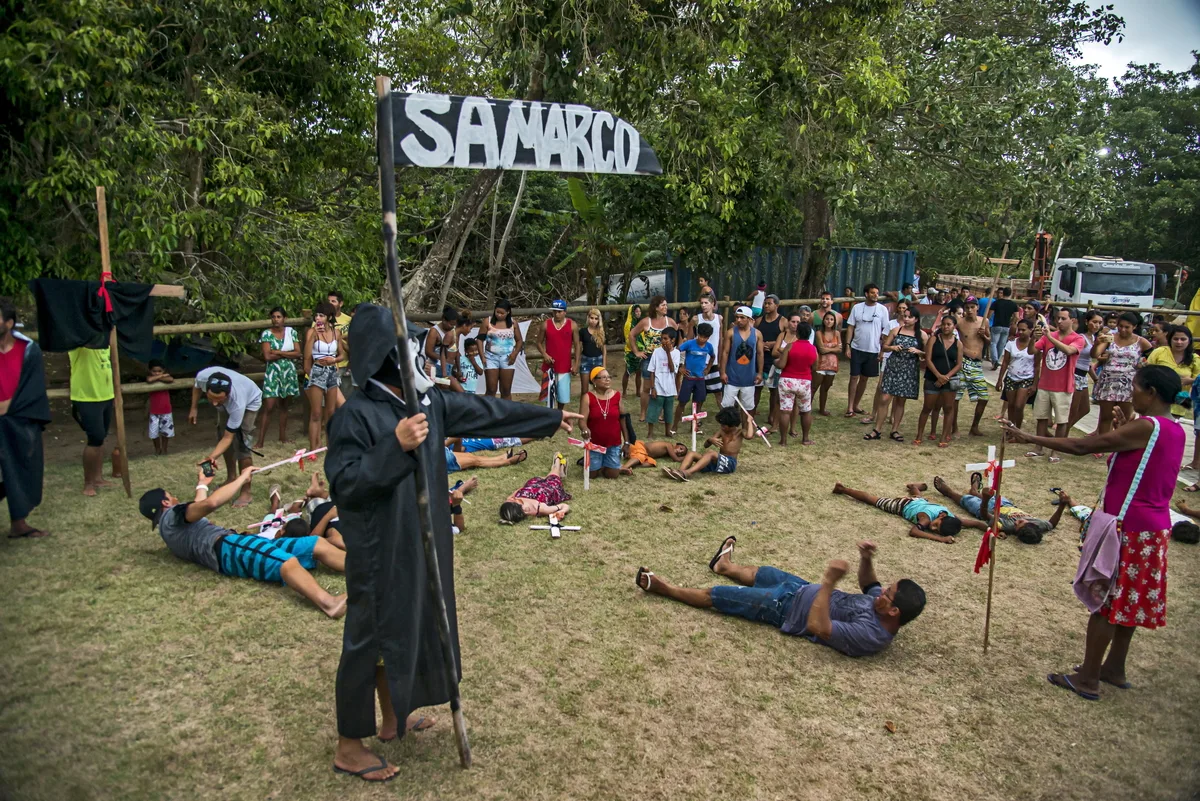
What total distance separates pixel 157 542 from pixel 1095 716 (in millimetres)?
6812

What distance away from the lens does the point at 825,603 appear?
5.62 meters

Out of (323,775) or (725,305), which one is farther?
(725,305)

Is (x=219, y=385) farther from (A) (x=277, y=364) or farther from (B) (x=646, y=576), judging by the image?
(B) (x=646, y=576)

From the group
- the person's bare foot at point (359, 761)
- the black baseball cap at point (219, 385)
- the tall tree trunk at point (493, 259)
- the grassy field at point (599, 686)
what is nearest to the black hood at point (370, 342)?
the person's bare foot at point (359, 761)

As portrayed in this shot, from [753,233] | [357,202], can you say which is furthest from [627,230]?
[357,202]

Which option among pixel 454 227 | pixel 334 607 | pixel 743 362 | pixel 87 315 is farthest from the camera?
pixel 454 227

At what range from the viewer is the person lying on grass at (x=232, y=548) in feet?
20.8

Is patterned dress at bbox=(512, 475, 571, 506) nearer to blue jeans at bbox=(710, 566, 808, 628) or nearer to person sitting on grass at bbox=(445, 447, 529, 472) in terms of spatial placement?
person sitting on grass at bbox=(445, 447, 529, 472)

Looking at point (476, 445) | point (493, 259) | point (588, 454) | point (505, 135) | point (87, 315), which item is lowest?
point (476, 445)

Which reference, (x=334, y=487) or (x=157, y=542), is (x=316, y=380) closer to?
(x=157, y=542)

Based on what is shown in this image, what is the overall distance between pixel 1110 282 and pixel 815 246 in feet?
25.7

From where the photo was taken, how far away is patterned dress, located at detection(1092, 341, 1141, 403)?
10.3 metres

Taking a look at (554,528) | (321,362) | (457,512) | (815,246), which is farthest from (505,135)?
(815,246)

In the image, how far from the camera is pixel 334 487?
3.77 metres
